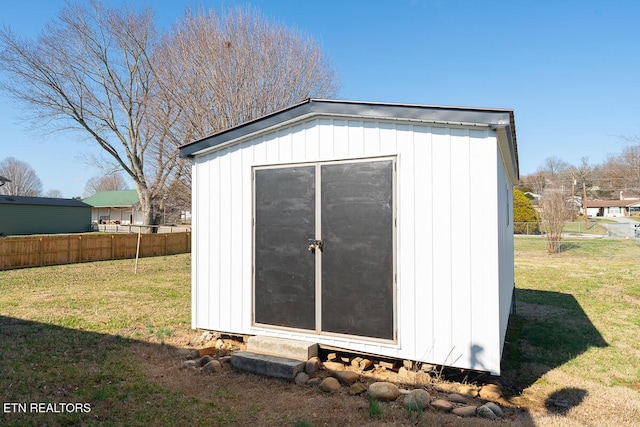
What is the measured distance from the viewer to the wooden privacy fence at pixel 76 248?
13195 mm

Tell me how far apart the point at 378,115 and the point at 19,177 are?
6503cm

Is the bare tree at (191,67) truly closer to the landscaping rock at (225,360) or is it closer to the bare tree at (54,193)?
the landscaping rock at (225,360)

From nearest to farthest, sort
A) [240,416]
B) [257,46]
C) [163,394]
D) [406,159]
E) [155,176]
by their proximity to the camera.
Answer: [240,416] → [163,394] → [406,159] → [257,46] → [155,176]

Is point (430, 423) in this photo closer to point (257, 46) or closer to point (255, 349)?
point (255, 349)

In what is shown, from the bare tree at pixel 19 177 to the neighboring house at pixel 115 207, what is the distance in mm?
17308

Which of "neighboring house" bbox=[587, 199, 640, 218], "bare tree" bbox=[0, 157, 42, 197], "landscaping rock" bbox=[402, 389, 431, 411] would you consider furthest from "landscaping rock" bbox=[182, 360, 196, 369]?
"neighboring house" bbox=[587, 199, 640, 218]

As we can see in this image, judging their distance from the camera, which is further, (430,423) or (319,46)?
(319,46)

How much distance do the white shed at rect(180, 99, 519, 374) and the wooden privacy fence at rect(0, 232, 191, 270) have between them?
1155 cm

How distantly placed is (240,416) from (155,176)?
54.5 feet

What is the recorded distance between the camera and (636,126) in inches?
632

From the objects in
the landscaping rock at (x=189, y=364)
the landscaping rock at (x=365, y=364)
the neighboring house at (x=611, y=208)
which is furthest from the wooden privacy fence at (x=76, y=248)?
the neighboring house at (x=611, y=208)

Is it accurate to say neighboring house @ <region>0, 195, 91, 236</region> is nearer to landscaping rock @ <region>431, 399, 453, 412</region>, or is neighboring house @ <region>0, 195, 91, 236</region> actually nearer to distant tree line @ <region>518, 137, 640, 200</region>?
landscaping rock @ <region>431, 399, 453, 412</region>

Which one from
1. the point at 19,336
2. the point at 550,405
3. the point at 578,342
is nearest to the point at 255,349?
the point at 550,405

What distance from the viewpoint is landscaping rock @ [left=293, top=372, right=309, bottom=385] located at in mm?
3754
